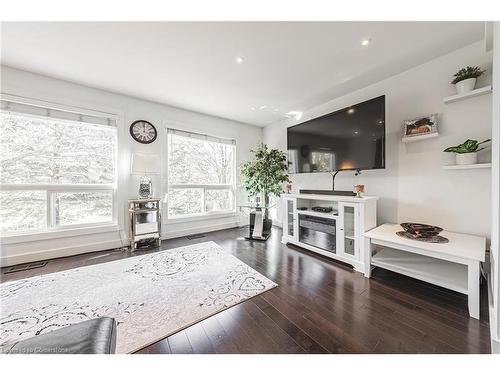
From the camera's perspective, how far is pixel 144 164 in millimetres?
2973

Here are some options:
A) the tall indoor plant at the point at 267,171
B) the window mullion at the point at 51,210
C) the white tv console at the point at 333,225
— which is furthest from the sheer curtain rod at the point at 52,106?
the white tv console at the point at 333,225

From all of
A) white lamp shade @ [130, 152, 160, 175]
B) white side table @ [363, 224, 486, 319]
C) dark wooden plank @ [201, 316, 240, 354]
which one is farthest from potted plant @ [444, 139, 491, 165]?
white lamp shade @ [130, 152, 160, 175]

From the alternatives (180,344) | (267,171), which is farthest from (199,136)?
(180,344)

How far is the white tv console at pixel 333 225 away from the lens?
2.13 meters

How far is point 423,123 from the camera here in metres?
2.12

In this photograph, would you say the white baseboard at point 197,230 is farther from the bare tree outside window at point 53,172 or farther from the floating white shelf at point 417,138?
the floating white shelf at point 417,138

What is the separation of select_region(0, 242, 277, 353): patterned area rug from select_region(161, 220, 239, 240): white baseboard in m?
Answer: 1.00

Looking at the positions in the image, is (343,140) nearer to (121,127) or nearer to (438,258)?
(438,258)

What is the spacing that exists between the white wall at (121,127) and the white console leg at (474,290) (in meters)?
3.52

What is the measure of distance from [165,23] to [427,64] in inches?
113

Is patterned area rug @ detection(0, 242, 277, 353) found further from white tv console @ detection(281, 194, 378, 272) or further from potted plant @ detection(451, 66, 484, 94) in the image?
potted plant @ detection(451, 66, 484, 94)

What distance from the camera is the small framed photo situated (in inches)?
81.2

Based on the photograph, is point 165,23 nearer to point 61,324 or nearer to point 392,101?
point 61,324
